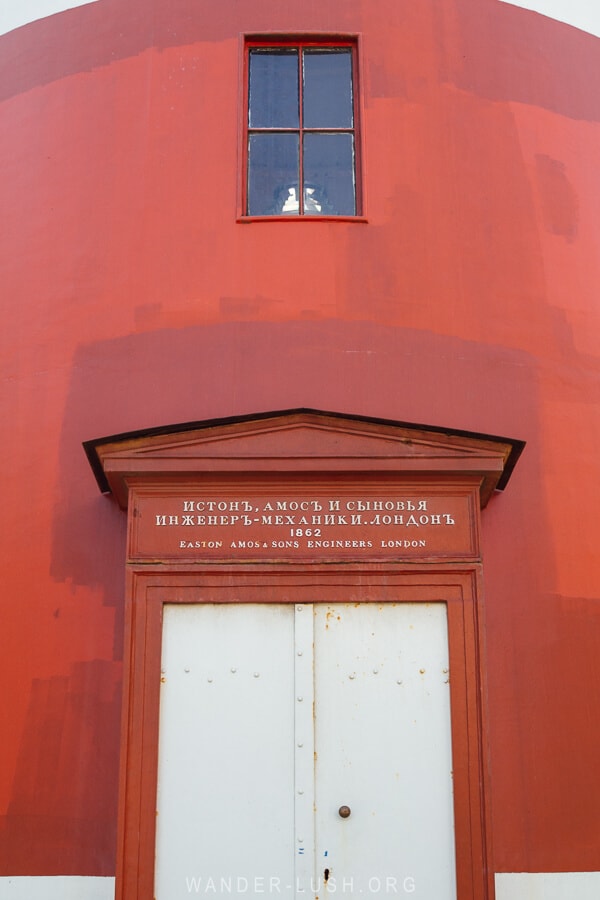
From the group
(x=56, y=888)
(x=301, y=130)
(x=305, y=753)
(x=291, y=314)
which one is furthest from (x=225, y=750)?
(x=301, y=130)

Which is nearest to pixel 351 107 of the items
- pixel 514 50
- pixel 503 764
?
pixel 514 50

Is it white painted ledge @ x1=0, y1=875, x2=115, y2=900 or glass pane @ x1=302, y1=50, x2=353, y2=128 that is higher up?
glass pane @ x1=302, y1=50, x2=353, y2=128

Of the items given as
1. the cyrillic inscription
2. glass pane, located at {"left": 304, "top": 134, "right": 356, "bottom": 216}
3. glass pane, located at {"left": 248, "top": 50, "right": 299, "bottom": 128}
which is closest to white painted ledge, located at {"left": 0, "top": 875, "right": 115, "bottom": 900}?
the cyrillic inscription

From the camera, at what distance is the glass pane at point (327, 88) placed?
9.10 metres

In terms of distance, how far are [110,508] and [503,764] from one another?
3132 millimetres

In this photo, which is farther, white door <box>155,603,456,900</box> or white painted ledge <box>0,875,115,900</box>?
white painted ledge <box>0,875,115,900</box>

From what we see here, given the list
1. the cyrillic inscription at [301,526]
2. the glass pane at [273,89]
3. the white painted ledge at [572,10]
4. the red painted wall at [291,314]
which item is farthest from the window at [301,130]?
the cyrillic inscription at [301,526]

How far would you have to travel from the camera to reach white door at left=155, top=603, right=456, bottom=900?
7.05m

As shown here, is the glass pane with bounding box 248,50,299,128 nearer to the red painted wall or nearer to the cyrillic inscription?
the red painted wall

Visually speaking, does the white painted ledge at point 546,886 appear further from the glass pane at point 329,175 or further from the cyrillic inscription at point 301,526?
the glass pane at point 329,175

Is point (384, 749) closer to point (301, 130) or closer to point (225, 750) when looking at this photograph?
point (225, 750)

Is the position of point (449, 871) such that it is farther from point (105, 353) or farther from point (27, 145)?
point (27, 145)

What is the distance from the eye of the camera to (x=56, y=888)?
730cm

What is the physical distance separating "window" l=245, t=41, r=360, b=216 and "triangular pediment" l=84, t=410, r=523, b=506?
2079mm
